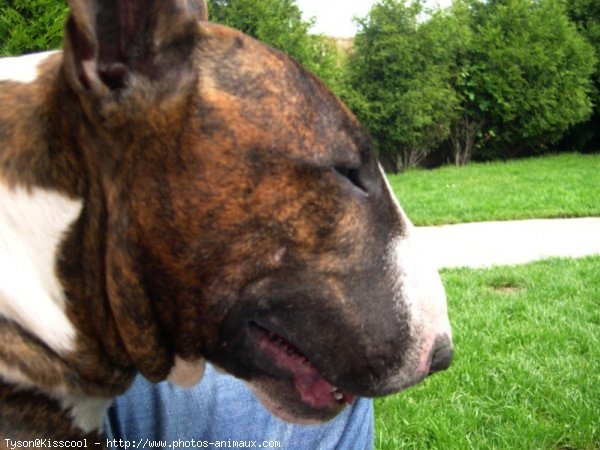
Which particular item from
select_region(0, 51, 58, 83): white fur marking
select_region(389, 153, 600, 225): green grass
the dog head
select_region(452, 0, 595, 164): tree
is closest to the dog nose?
the dog head

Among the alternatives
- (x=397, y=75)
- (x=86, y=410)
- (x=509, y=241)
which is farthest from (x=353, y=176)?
(x=397, y=75)

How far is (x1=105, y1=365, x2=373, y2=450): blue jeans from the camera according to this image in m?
2.16

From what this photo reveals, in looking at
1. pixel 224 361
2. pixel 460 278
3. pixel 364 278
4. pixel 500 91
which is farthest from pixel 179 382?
pixel 500 91

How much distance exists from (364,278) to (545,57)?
1294cm

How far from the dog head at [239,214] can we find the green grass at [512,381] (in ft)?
5.09

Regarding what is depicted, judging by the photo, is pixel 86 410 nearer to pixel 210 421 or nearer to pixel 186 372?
pixel 186 372

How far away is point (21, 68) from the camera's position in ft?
5.80

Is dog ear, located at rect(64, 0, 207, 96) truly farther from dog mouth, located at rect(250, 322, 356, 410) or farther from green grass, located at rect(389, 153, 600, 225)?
green grass, located at rect(389, 153, 600, 225)

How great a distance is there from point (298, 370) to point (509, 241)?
5.08m

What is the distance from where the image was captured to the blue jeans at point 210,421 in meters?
2.16

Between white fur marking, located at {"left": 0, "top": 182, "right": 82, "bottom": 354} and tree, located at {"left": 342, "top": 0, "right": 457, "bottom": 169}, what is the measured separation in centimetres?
1078

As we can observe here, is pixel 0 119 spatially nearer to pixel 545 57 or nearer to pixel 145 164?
pixel 145 164

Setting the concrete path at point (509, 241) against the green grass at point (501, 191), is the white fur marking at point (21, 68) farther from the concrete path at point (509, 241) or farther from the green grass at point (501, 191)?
the green grass at point (501, 191)

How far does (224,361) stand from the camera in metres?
1.76
